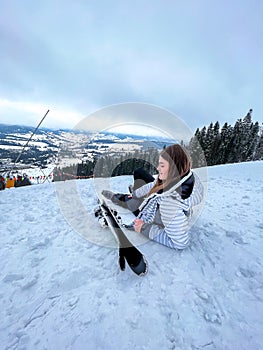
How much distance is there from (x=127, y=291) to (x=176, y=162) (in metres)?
1.74

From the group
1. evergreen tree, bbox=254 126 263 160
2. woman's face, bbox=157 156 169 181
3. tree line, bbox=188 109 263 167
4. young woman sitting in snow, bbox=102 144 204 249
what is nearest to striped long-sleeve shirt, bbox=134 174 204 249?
young woman sitting in snow, bbox=102 144 204 249

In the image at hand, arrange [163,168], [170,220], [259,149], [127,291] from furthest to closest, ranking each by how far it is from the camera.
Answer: [259,149], [163,168], [170,220], [127,291]

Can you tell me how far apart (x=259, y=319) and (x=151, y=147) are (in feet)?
10.9

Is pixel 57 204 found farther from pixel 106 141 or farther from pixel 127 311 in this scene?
pixel 127 311

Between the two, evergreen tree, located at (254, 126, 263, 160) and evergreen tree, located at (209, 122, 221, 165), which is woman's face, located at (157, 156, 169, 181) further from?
evergreen tree, located at (254, 126, 263, 160)

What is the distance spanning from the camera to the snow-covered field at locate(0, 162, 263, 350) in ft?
5.06

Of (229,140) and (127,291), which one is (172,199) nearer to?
(127,291)

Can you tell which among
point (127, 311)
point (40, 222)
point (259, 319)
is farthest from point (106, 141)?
point (259, 319)

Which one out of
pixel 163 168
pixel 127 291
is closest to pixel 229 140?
pixel 163 168

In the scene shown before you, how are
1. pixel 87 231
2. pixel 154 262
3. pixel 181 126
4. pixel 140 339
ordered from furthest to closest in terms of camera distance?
pixel 87 231, pixel 181 126, pixel 154 262, pixel 140 339

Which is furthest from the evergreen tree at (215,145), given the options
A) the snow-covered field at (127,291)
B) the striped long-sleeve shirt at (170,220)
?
the striped long-sleeve shirt at (170,220)

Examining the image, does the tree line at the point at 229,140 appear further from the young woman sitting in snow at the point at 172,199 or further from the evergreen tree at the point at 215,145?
the young woman sitting in snow at the point at 172,199

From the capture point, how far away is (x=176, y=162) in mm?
2488

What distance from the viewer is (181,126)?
9.82 ft
